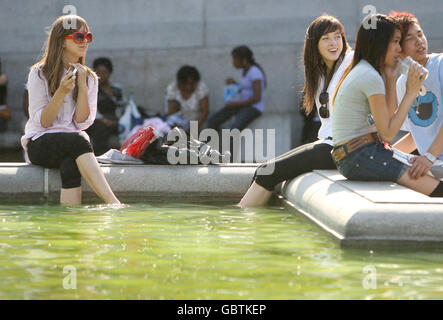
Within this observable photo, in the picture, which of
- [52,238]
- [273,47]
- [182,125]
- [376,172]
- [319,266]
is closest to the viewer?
[319,266]

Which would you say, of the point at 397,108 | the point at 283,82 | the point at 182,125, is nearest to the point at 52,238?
the point at 397,108

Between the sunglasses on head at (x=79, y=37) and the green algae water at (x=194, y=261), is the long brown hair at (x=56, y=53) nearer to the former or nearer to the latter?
the sunglasses on head at (x=79, y=37)

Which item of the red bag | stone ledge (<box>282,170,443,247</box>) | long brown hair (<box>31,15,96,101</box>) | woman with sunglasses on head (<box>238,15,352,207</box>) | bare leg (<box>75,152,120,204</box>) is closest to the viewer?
stone ledge (<box>282,170,443,247</box>)

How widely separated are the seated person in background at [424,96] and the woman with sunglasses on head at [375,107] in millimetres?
220

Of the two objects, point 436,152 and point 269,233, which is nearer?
point 269,233

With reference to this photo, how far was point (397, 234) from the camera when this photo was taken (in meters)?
4.41

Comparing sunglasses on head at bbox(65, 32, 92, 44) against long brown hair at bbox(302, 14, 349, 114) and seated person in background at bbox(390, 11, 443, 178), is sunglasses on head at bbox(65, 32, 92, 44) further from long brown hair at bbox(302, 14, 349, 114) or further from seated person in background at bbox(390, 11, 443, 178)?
seated person in background at bbox(390, 11, 443, 178)

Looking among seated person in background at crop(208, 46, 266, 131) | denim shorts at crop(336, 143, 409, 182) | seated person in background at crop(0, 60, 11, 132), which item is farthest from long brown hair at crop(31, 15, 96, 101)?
seated person in background at crop(0, 60, 11, 132)

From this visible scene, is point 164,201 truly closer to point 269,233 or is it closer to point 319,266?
point 269,233

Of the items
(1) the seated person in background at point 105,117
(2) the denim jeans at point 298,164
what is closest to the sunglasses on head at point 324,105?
(2) the denim jeans at point 298,164

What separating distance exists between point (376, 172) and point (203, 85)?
6.89m

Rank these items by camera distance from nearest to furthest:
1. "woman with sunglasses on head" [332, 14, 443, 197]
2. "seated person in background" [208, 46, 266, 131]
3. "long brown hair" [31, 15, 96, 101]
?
"woman with sunglasses on head" [332, 14, 443, 197] < "long brown hair" [31, 15, 96, 101] < "seated person in background" [208, 46, 266, 131]

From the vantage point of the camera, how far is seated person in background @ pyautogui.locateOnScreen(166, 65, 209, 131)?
11.9 m

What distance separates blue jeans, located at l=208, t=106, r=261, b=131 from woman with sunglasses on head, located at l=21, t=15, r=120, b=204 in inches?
199
